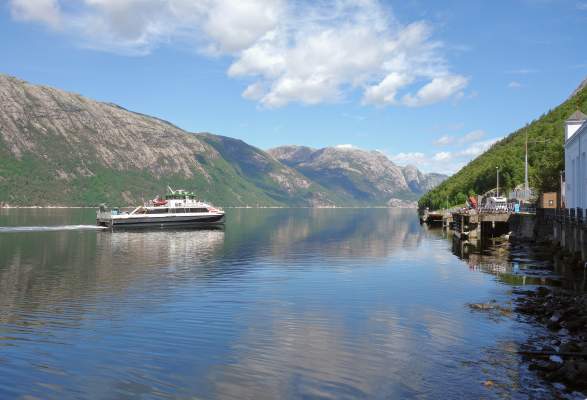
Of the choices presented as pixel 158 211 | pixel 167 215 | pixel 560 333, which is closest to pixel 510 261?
pixel 560 333

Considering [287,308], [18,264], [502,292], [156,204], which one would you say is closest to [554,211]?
[502,292]

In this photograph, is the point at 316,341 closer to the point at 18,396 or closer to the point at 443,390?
the point at 443,390

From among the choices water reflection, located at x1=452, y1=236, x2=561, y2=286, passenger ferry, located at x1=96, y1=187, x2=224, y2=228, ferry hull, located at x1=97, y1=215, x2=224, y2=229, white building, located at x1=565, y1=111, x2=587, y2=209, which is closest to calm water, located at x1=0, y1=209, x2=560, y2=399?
water reflection, located at x1=452, y1=236, x2=561, y2=286

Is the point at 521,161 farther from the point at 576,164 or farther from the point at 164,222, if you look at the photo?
the point at 164,222

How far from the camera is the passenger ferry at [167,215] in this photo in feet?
406

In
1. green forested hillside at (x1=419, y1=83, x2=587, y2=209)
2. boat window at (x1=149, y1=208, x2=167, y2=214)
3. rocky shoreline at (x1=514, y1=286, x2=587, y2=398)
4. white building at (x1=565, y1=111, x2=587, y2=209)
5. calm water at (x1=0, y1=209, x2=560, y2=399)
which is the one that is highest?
green forested hillside at (x1=419, y1=83, x2=587, y2=209)

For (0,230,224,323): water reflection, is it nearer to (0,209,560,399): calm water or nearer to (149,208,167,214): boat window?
(0,209,560,399): calm water

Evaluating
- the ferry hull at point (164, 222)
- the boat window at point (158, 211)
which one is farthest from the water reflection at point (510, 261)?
the boat window at point (158, 211)

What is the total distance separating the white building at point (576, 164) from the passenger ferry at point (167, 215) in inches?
3346

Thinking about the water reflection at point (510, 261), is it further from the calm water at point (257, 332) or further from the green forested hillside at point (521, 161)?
the green forested hillside at point (521, 161)

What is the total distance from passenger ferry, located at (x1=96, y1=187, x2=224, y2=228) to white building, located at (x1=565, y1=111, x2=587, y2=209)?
8500 centimetres

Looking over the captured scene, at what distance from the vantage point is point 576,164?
61812 mm

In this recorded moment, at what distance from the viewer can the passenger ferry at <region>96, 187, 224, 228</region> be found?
123812 mm

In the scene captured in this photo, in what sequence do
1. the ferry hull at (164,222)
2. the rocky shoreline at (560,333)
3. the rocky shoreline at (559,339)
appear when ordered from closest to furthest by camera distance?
the rocky shoreline at (560,333) < the rocky shoreline at (559,339) < the ferry hull at (164,222)
